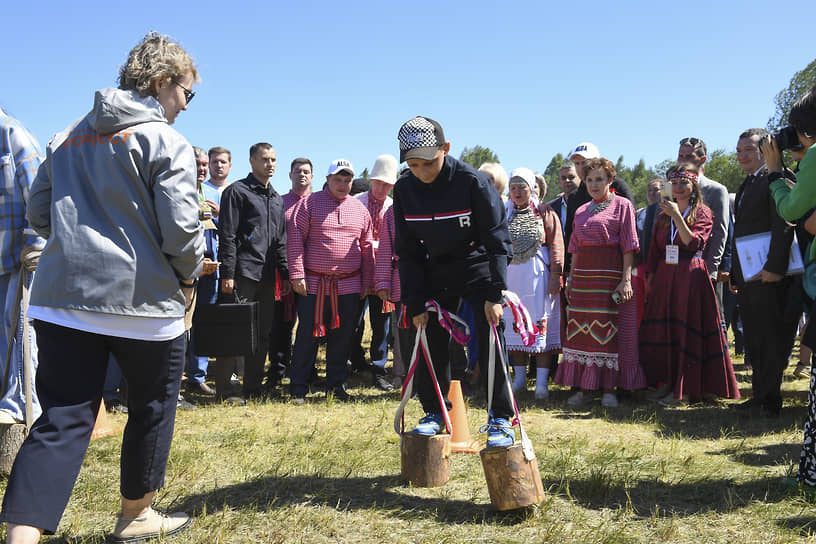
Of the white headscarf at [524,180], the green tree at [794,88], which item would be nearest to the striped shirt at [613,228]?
the white headscarf at [524,180]

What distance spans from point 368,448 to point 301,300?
2.30m

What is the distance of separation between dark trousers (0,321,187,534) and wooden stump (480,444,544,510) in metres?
1.48

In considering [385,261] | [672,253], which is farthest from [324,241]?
[672,253]

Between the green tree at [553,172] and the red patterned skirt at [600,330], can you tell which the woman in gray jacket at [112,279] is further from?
the green tree at [553,172]

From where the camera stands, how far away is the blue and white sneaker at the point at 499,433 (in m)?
3.31

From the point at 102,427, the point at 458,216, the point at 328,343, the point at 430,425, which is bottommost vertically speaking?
the point at 102,427

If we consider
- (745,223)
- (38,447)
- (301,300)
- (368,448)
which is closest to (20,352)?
(38,447)

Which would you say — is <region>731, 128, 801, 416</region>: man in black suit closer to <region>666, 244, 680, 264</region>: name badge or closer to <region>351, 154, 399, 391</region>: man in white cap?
<region>666, 244, 680, 264</region>: name badge

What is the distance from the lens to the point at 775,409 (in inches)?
210

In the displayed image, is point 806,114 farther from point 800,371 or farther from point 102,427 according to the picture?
point 800,371

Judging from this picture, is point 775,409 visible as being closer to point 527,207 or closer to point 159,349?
point 527,207

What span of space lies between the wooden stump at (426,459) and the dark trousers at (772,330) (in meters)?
3.12

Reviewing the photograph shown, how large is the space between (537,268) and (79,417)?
15.0 feet

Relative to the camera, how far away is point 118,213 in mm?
2596
